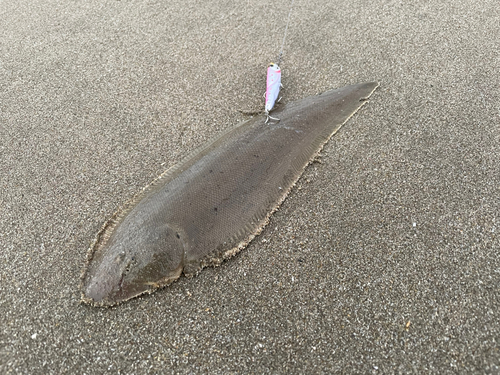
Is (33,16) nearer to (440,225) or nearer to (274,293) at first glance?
(274,293)

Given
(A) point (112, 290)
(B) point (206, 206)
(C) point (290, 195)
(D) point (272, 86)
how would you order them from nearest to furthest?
(A) point (112, 290) < (B) point (206, 206) < (C) point (290, 195) < (D) point (272, 86)

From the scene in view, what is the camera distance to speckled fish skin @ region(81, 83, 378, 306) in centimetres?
189

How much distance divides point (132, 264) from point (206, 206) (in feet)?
1.83

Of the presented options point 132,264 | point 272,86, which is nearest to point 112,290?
point 132,264

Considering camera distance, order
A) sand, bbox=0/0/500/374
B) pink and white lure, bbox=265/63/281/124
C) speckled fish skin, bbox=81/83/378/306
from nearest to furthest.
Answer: sand, bbox=0/0/500/374 → speckled fish skin, bbox=81/83/378/306 → pink and white lure, bbox=265/63/281/124

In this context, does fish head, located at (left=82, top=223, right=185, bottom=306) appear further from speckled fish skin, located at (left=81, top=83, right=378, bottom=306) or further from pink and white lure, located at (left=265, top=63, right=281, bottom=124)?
pink and white lure, located at (left=265, top=63, right=281, bottom=124)

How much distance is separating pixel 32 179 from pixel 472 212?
298 cm

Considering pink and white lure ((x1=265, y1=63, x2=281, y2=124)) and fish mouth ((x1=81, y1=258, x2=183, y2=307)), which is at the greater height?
pink and white lure ((x1=265, y1=63, x2=281, y2=124))

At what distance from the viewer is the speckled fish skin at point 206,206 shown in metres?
1.89

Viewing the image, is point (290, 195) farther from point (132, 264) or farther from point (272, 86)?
point (132, 264)

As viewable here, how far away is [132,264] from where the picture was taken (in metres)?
1.86

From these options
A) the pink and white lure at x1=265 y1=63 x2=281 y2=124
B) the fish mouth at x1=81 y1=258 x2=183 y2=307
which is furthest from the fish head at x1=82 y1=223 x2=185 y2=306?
the pink and white lure at x1=265 y1=63 x2=281 y2=124

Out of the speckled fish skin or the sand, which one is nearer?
the sand

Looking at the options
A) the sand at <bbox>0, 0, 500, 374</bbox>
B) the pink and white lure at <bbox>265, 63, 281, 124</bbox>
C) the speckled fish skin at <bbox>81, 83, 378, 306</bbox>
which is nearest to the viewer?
the sand at <bbox>0, 0, 500, 374</bbox>
